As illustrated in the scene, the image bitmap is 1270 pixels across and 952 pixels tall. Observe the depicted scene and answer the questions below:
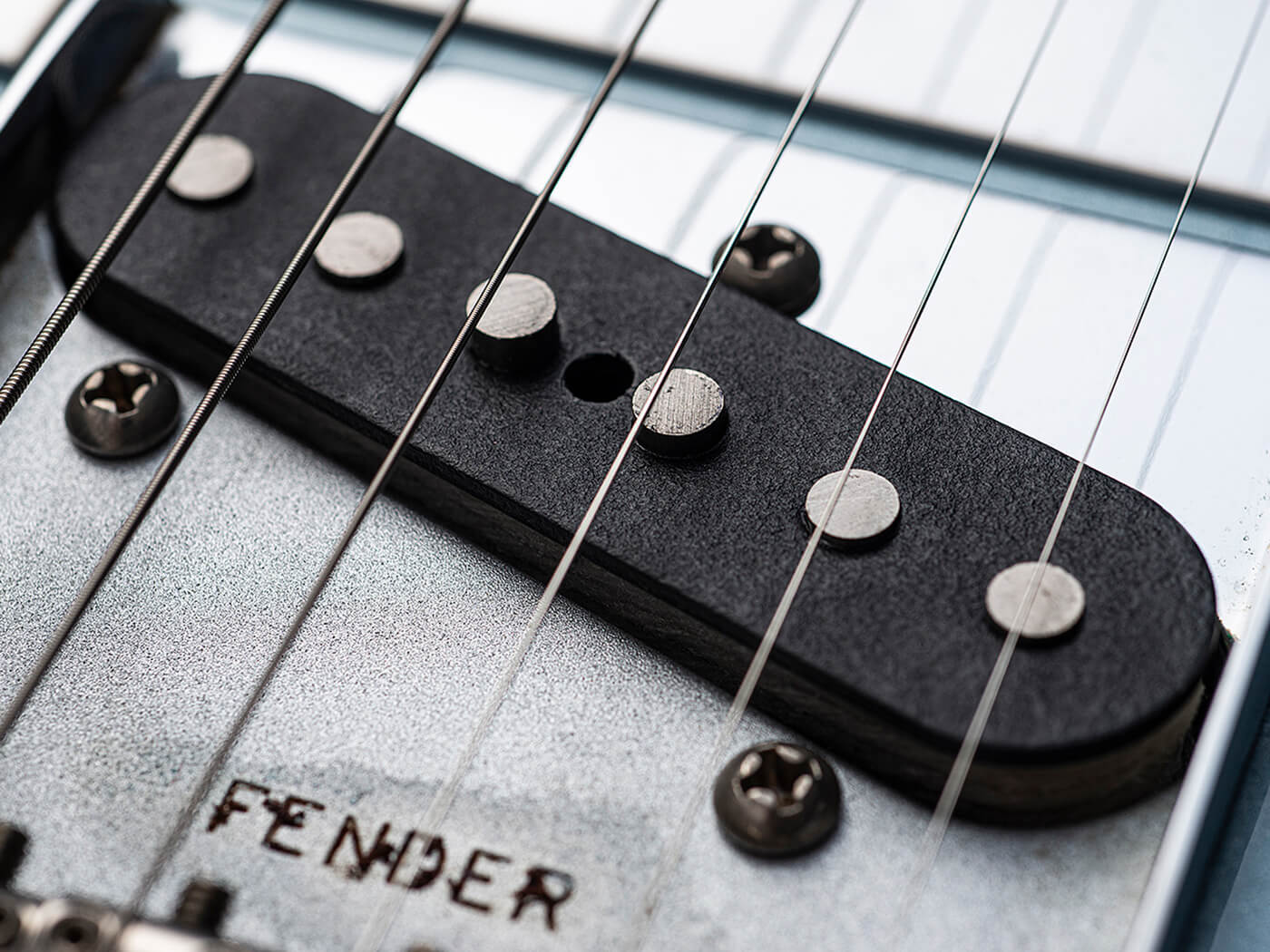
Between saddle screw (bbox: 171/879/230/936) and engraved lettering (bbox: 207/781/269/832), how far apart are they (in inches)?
1.5

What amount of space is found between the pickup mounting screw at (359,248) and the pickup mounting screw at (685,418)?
0.18 m

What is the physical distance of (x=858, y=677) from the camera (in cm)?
64

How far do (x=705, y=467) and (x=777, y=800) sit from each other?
172mm

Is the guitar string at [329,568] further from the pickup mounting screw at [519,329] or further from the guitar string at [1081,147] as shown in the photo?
the guitar string at [1081,147]

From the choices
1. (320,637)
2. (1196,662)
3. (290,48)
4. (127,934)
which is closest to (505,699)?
(320,637)

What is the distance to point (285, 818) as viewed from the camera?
644 mm

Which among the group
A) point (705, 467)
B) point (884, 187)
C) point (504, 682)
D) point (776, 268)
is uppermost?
point (884, 187)

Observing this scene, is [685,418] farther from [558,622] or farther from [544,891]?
[544,891]

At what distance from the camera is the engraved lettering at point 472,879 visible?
62 centimetres

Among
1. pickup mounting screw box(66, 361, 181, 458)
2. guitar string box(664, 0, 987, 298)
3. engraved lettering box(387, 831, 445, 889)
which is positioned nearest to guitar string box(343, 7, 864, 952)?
engraved lettering box(387, 831, 445, 889)

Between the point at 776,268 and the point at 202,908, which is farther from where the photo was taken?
the point at 776,268

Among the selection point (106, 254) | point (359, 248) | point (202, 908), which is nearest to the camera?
point (202, 908)

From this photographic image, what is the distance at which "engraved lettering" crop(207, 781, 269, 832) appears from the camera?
25.2 inches

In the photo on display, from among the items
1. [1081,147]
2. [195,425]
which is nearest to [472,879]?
[195,425]
